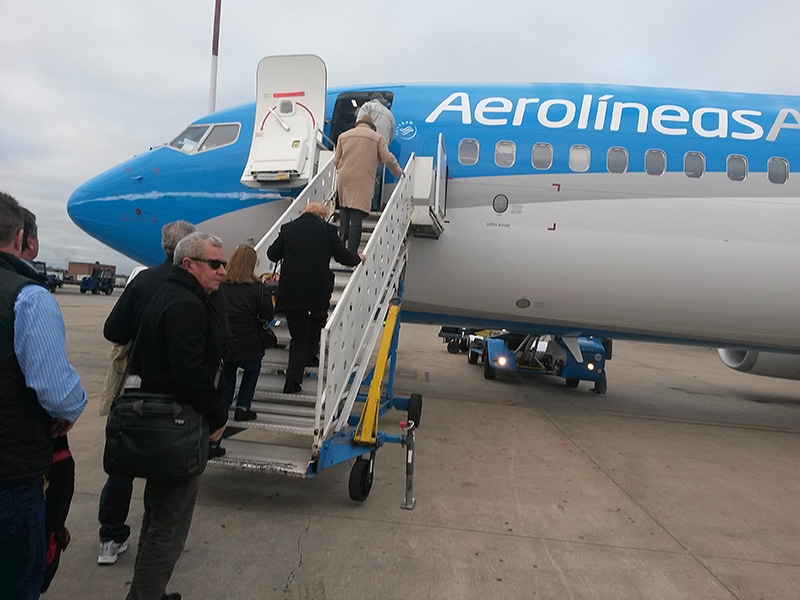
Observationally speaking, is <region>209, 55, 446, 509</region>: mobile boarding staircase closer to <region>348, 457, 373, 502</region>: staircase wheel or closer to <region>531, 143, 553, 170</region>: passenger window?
<region>348, 457, 373, 502</region>: staircase wheel

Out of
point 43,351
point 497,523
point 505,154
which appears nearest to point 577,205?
point 505,154

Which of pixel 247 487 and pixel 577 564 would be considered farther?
pixel 247 487

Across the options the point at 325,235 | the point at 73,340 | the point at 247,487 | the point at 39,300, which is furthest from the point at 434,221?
the point at 73,340

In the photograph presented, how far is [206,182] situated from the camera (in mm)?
7207

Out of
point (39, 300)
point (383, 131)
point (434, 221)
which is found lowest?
point (39, 300)

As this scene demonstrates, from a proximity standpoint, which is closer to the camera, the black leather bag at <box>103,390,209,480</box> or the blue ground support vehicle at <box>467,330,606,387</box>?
the black leather bag at <box>103,390,209,480</box>

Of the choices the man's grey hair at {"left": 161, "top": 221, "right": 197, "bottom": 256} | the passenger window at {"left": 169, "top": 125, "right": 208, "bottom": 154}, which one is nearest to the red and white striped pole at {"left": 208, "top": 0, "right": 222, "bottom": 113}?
the passenger window at {"left": 169, "top": 125, "right": 208, "bottom": 154}

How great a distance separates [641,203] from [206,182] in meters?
6.03

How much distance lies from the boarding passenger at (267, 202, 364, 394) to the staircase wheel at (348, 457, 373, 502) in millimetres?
1069

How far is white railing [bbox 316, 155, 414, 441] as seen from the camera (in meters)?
3.89

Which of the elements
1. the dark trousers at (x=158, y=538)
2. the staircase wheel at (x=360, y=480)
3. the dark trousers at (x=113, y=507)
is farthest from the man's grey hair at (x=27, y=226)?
the staircase wheel at (x=360, y=480)

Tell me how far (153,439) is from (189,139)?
21.4 feet

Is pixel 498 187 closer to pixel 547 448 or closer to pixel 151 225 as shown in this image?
pixel 547 448

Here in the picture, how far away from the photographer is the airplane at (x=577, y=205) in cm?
695
